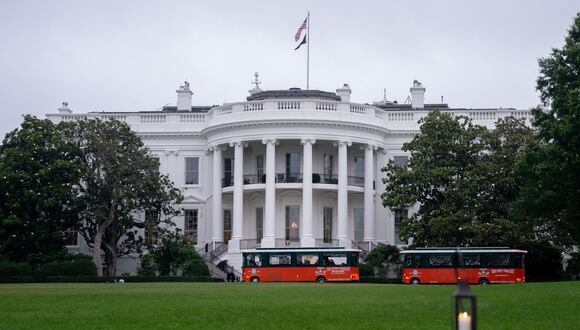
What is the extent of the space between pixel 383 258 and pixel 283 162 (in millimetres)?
11110

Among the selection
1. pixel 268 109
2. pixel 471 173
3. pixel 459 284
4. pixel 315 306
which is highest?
pixel 268 109

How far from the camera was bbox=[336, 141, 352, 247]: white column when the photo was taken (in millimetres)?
56812

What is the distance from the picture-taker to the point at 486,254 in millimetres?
45875

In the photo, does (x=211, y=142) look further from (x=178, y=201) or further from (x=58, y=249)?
(x=58, y=249)

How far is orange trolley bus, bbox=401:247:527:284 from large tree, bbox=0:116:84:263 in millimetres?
20268

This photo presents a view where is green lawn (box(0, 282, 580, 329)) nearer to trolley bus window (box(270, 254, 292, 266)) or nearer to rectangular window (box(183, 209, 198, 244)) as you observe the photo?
trolley bus window (box(270, 254, 292, 266))

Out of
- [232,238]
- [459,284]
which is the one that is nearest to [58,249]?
[232,238]

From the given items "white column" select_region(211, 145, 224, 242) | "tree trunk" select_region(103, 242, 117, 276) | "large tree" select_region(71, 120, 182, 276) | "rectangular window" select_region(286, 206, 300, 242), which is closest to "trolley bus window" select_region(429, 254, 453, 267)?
"rectangular window" select_region(286, 206, 300, 242)

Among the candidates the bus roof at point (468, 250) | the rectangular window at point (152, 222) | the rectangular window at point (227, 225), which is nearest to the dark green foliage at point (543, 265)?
the bus roof at point (468, 250)

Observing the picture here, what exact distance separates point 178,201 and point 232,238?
5197 mm

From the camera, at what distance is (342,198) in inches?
2256

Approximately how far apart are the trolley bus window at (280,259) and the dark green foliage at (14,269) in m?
13.6

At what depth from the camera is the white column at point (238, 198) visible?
57.5 m

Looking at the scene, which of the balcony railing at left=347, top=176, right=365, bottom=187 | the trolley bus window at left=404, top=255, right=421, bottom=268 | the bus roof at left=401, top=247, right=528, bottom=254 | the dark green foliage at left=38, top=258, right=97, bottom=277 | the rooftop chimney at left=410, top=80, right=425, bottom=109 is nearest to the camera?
the bus roof at left=401, top=247, right=528, bottom=254
